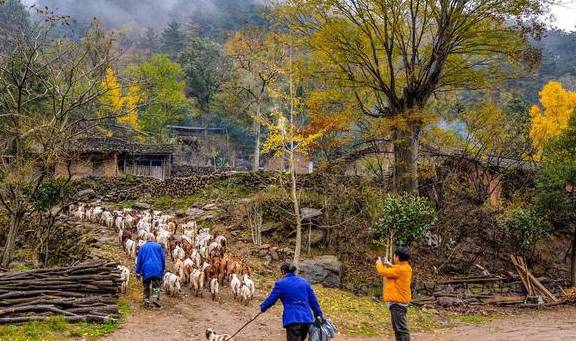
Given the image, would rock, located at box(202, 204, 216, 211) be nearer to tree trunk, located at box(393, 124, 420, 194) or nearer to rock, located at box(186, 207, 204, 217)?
rock, located at box(186, 207, 204, 217)

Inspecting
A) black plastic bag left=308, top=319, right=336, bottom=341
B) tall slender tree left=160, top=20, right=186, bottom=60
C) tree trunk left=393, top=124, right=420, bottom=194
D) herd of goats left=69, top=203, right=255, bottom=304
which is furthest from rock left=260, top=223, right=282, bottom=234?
tall slender tree left=160, top=20, right=186, bottom=60

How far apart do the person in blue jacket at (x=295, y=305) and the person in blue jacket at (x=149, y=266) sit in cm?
408

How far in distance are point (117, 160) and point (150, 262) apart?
75.1ft

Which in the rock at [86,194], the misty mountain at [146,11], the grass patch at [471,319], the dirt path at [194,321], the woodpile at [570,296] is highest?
the misty mountain at [146,11]

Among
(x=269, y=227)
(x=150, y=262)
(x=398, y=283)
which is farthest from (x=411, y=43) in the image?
(x=398, y=283)

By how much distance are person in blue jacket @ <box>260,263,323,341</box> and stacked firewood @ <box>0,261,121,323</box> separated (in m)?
4.10

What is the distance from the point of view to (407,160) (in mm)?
19703

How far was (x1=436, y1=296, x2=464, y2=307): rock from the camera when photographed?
52.0ft

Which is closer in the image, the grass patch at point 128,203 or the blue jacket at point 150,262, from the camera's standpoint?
the blue jacket at point 150,262

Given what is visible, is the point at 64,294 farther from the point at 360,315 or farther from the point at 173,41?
the point at 173,41

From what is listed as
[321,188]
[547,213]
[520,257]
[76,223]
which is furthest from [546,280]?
[76,223]

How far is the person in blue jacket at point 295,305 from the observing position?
23.6ft

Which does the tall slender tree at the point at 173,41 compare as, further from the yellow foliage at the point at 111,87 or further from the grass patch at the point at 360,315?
the grass patch at the point at 360,315

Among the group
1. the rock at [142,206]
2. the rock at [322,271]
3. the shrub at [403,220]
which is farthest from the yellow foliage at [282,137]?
the rock at [142,206]
